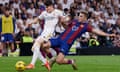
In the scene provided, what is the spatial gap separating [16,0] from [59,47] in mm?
13598

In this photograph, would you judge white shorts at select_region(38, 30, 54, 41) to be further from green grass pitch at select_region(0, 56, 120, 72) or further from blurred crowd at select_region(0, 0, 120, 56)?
blurred crowd at select_region(0, 0, 120, 56)

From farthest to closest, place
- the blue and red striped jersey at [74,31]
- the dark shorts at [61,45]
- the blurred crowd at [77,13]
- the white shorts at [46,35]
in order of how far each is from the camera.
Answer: the blurred crowd at [77,13]
the white shorts at [46,35]
the blue and red striped jersey at [74,31]
the dark shorts at [61,45]

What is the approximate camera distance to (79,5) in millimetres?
30281

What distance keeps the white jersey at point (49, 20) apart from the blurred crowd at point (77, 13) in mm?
7890

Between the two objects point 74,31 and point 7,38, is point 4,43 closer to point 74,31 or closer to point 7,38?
point 7,38

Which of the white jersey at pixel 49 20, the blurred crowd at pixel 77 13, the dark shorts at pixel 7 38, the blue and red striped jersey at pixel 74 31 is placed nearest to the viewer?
the blue and red striped jersey at pixel 74 31

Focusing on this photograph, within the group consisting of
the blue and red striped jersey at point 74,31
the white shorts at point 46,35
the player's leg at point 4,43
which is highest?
the blue and red striped jersey at point 74,31

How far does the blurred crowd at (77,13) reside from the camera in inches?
1067

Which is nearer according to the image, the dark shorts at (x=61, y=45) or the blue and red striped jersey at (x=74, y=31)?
the dark shorts at (x=61, y=45)

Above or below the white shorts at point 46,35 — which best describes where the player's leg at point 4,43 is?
below

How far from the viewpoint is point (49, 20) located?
17.1 metres

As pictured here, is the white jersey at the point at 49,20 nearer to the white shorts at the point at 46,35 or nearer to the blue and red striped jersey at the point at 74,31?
the white shorts at the point at 46,35

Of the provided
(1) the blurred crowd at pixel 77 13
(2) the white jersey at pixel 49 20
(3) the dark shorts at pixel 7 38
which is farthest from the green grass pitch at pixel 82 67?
(1) the blurred crowd at pixel 77 13

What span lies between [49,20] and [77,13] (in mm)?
7988
